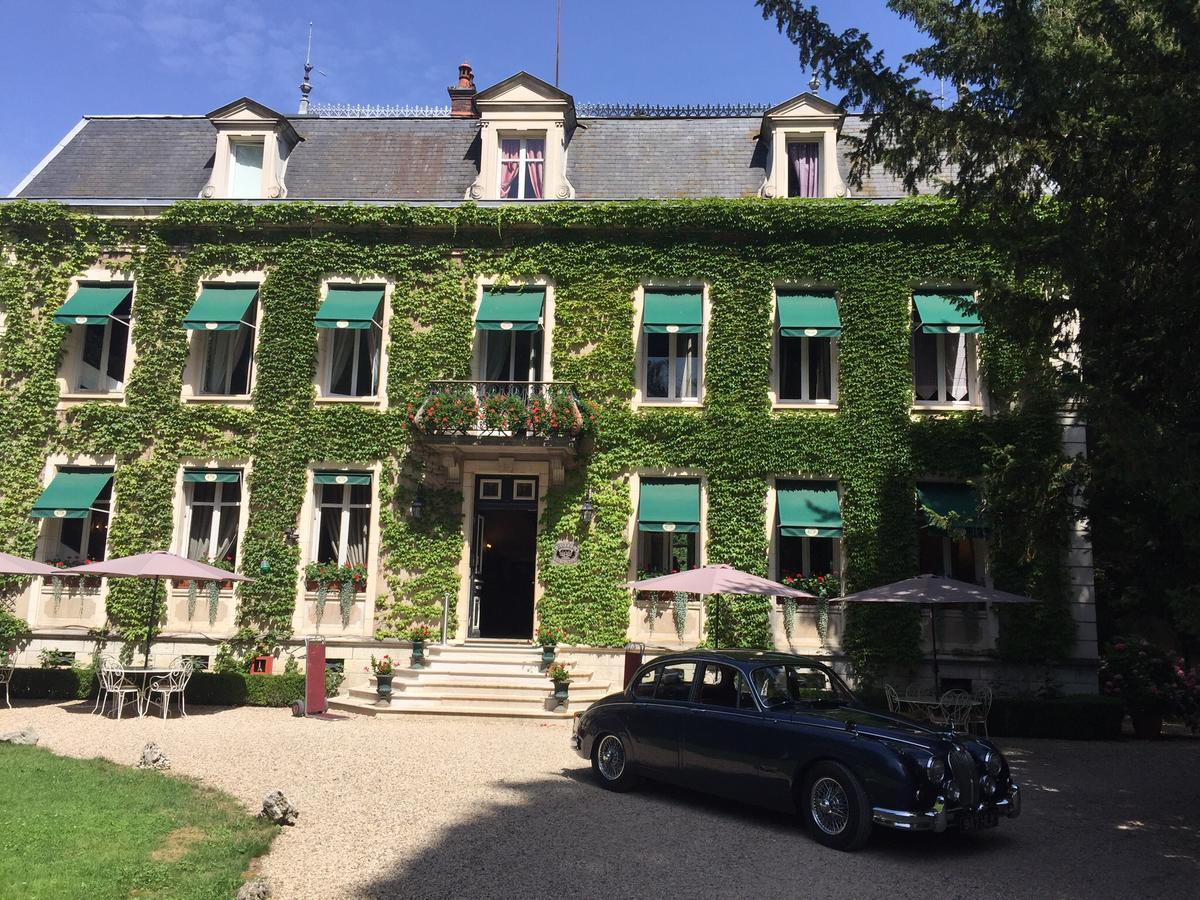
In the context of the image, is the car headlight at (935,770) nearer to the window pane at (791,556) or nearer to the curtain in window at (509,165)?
the window pane at (791,556)

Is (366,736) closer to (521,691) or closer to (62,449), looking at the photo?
(521,691)

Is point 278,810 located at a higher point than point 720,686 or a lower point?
lower

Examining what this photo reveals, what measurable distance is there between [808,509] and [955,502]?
271cm

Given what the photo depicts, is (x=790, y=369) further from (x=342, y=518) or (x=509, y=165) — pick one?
(x=342, y=518)

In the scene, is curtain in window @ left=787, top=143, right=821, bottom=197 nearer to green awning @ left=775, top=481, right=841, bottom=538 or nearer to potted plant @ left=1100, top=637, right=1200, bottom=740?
green awning @ left=775, top=481, right=841, bottom=538

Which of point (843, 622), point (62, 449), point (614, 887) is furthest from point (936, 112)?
point (62, 449)

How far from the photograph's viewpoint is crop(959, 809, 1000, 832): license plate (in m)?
7.44

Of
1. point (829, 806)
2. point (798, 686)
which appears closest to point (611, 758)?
point (798, 686)

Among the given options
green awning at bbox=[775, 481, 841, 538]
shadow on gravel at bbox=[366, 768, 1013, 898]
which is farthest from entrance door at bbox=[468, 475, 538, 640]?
shadow on gravel at bbox=[366, 768, 1013, 898]

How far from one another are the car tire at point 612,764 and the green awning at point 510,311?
9.91 meters

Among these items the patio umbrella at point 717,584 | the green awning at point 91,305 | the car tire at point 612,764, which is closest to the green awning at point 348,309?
the green awning at point 91,305

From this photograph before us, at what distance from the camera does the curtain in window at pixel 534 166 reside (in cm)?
1944

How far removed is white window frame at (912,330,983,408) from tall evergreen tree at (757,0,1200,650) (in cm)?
725

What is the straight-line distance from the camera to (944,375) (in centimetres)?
1808
